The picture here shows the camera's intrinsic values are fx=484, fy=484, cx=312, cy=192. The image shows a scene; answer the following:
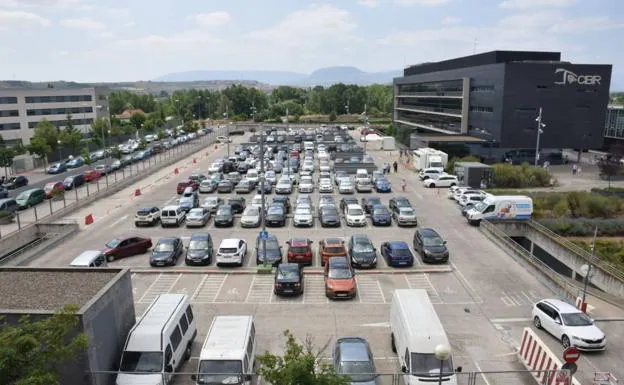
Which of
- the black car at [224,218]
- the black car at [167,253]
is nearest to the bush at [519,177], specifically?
the black car at [224,218]

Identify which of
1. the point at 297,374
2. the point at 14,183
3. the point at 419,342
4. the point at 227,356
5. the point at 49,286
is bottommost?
the point at 14,183

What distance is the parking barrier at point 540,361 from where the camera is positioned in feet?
42.6

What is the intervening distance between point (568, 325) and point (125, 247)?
21492 mm

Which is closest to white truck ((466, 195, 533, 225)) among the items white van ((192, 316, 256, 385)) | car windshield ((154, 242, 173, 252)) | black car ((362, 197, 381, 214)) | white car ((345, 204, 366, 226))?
black car ((362, 197, 381, 214))

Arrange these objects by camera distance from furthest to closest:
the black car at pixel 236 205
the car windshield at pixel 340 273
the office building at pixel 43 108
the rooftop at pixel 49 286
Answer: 1. the office building at pixel 43 108
2. the black car at pixel 236 205
3. the car windshield at pixel 340 273
4. the rooftop at pixel 49 286

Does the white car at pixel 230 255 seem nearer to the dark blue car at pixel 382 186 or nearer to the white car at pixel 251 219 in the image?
the white car at pixel 251 219

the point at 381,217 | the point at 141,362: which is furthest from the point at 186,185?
the point at 141,362

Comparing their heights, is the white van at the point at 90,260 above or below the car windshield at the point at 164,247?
above

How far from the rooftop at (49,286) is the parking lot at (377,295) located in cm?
412

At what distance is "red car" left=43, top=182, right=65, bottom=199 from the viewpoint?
137 ft

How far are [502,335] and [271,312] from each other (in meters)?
8.78

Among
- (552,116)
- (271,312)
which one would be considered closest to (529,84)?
(552,116)

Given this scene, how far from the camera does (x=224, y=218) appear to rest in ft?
107

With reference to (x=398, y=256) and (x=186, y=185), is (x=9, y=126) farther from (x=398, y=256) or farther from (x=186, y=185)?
(x=398, y=256)
